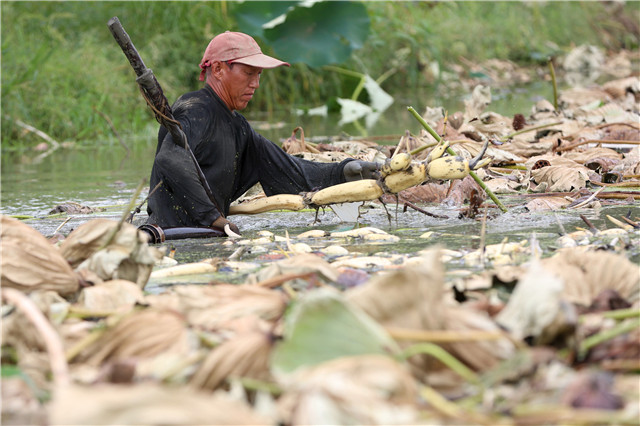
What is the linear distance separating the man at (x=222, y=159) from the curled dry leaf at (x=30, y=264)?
169 centimetres

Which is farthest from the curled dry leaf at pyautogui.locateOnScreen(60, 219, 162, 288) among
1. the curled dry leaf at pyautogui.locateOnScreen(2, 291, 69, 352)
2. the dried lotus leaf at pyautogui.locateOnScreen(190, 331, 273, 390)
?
the dried lotus leaf at pyautogui.locateOnScreen(190, 331, 273, 390)

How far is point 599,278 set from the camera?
83.7 inches

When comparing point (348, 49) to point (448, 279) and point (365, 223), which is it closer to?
point (365, 223)

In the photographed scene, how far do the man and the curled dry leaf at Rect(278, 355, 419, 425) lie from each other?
2419mm

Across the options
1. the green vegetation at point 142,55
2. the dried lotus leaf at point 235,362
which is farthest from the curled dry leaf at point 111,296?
the green vegetation at point 142,55

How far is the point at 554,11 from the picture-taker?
1780 centimetres

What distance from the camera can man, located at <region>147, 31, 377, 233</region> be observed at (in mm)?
3988

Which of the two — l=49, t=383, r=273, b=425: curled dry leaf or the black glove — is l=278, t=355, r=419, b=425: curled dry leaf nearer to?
l=49, t=383, r=273, b=425: curled dry leaf

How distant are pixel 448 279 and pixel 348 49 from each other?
739 cm

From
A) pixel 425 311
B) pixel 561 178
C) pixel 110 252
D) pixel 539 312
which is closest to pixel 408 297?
pixel 425 311

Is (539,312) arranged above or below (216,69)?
below

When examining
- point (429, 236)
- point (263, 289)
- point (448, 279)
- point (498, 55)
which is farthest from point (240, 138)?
point (498, 55)

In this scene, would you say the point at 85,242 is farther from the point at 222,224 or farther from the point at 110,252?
the point at 222,224

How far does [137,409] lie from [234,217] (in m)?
3.20
